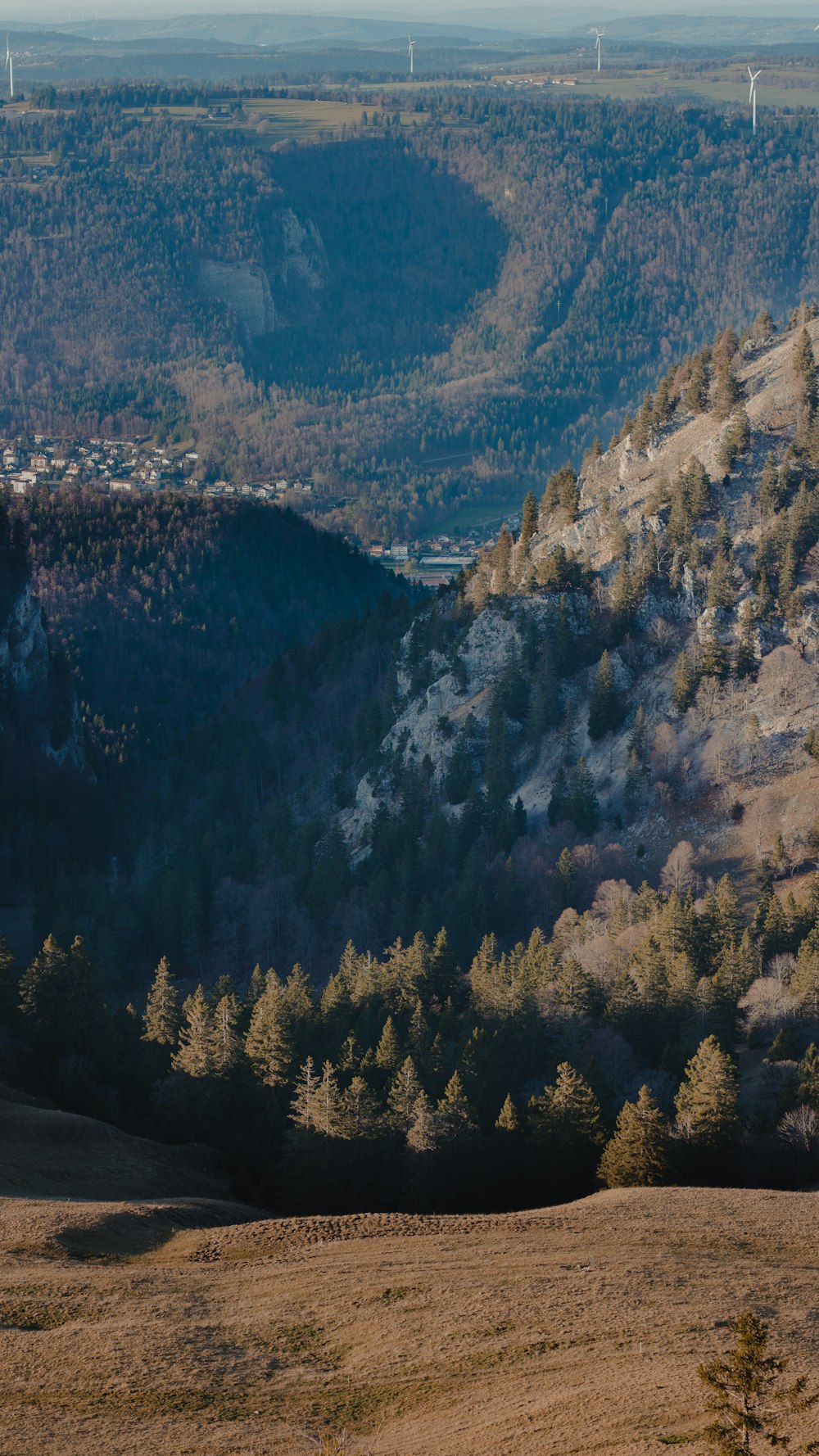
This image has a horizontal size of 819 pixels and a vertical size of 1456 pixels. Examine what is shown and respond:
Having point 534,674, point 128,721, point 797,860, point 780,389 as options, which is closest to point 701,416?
point 780,389

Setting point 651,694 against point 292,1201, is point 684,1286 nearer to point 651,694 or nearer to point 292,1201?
point 292,1201

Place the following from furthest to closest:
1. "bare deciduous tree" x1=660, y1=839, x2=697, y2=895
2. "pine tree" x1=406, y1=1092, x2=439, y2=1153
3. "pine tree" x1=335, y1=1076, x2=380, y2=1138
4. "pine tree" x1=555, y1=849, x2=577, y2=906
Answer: "pine tree" x1=555, y1=849, x2=577, y2=906
"bare deciduous tree" x1=660, y1=839, x2=697, y2=895
"pine tree" x1=335, y1=1076, x2=380, y2=1138
"pine tree" x1=406, y1=1092, x2=439, y2=1153

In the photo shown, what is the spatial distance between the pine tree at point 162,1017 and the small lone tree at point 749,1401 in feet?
182

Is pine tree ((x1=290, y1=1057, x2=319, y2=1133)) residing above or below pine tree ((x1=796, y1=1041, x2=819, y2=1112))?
below

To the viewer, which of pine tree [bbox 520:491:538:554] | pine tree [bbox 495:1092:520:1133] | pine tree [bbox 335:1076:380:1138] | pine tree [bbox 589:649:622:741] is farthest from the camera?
pine tree [bbox 520:491:538:554]

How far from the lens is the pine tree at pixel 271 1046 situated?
281ft

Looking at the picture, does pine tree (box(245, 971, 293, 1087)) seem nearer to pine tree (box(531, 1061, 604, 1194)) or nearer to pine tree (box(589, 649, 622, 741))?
pine tree (box(531, 1061, 604, 1194))

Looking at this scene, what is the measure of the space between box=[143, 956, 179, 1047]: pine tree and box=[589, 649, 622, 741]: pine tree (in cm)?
5402

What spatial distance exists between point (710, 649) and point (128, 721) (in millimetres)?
81424

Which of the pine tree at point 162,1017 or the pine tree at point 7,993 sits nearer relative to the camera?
the pine tree at point 7,993

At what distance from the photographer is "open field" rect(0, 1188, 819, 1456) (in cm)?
4588

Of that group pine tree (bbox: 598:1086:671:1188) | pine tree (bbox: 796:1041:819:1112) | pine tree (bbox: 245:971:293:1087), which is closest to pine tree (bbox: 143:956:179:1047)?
pine tree (bbox: 245:971:293:1087)

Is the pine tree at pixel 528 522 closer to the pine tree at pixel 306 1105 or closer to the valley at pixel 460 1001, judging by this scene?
the valley at pixel 460 1001

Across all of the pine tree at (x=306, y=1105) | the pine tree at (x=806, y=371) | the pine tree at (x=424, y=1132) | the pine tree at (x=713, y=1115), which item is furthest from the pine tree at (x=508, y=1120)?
the pine tree at (x=806, y=371)
